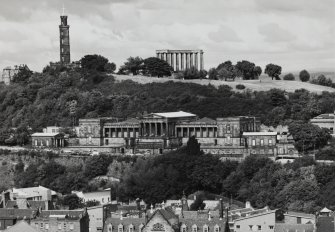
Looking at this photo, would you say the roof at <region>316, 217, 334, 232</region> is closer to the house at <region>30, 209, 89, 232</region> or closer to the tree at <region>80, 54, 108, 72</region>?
the house at <region>30, 209, 89, 232</region>

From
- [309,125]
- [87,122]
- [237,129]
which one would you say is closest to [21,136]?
A: [87,122]

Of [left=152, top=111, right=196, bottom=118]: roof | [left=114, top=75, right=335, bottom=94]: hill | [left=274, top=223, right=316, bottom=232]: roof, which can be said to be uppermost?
[left=114, top=75, right=335, bottom=94]: hill

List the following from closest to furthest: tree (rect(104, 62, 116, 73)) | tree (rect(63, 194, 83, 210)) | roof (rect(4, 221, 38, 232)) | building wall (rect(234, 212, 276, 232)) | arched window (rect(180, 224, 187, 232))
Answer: roof (rect(4, 221, 38, 232)) → arched window (rect(180, 224, 187, 232)) → building wall (rect(234, 212, 276, 232)) → tree (rect(63, 194, 83, 210)) → tree (rect(104, 62, 116, 73))

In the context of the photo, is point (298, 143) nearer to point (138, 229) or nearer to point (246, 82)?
point (246, 82)

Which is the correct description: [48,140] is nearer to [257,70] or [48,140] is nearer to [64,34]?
[64,34]

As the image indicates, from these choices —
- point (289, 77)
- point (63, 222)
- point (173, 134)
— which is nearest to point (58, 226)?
point (63, 222)

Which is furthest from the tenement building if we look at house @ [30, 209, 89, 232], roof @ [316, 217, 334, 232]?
house @ [30, 209, 89, 232]

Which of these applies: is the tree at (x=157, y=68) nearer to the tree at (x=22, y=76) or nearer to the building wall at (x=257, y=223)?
the tree at (x=22, y=76)
